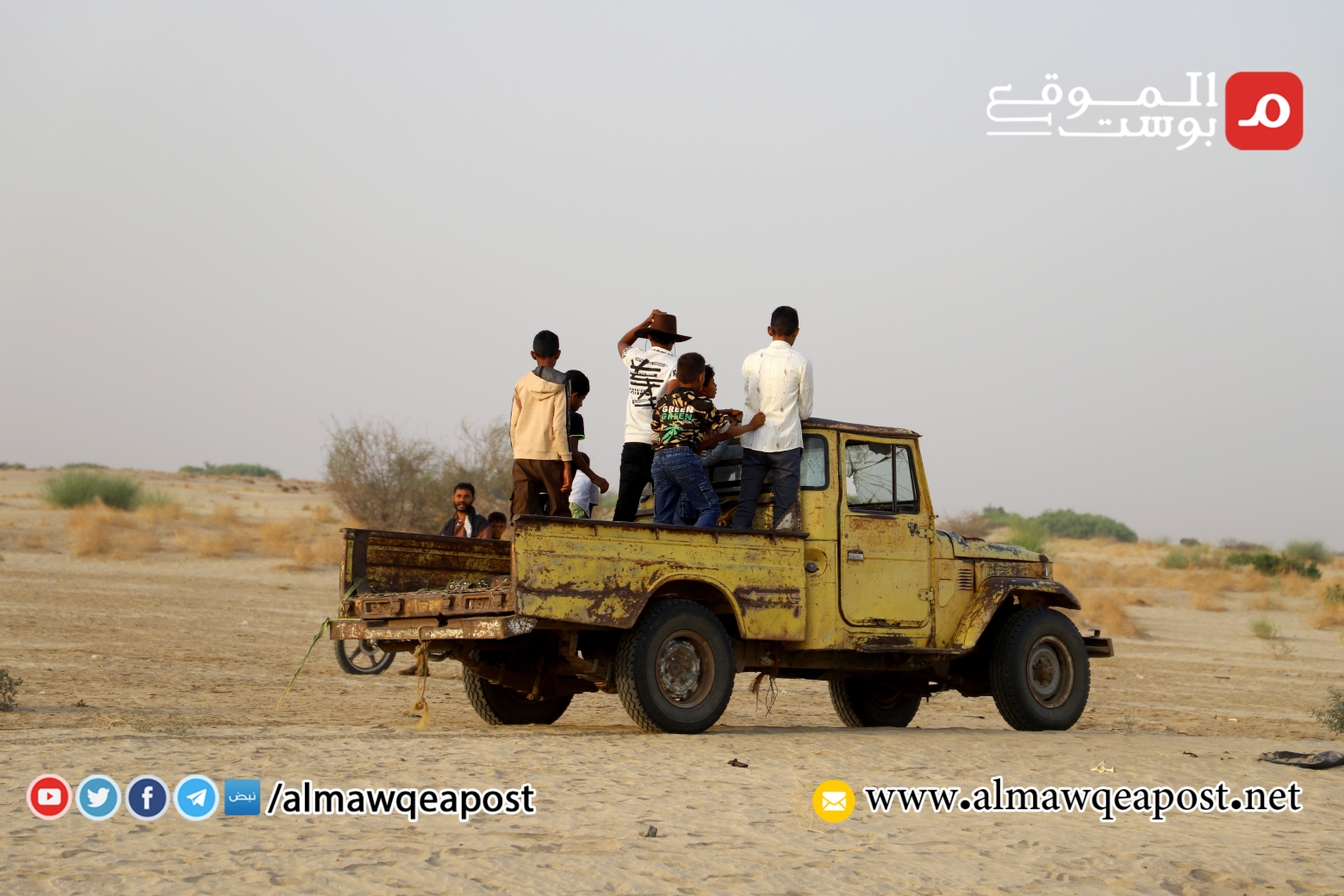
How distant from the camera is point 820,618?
31.0 feet

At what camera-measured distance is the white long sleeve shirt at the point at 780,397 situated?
9.43 m

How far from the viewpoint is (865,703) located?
1141 centimetres

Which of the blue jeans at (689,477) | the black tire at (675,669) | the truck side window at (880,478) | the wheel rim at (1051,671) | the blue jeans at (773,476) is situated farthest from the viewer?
the wheel rim at (1051,671)

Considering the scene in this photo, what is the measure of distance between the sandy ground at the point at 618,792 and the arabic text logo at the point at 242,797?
19 cm

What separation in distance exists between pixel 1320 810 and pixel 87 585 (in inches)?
833

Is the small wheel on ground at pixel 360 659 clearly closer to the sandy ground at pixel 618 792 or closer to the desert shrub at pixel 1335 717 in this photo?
the sandy ground at pixel 618 792

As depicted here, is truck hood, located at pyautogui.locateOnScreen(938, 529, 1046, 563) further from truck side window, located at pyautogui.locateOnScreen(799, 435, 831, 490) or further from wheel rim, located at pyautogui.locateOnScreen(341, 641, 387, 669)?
wheel rim, located at pyautogui.locateOnScreen(341, 641, 387, 669)

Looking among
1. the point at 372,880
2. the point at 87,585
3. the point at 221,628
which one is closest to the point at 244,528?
the point at 87,585

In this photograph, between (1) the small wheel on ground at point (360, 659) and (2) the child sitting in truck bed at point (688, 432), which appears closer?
(2) the child sitting in truck bed at point (688, 432)

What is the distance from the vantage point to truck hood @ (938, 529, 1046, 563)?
34.2ft

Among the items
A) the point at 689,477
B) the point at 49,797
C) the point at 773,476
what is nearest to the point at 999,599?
the point at 773,476

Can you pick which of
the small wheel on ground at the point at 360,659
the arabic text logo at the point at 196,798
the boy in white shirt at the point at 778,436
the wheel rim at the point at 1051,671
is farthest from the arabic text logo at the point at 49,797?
the small wheel on ground at the point at 360,659

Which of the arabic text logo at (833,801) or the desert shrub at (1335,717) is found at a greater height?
Answer: the arabic text logo at (833,801)

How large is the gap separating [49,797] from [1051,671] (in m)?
7.57
